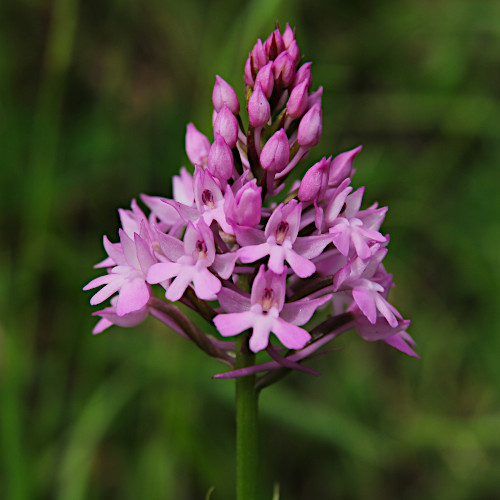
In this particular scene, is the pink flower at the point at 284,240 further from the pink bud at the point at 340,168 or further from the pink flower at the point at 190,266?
the pink bud at the point at 340,168

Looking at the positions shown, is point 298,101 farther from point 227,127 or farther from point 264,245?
point 264,245

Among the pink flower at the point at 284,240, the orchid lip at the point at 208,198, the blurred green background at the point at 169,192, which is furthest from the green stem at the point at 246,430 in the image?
the blurred green background at the point at 169,192

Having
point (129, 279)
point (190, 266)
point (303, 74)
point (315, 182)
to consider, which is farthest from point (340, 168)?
point (129, 279)

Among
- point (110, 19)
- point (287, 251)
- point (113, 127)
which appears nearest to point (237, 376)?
point (287, 251)

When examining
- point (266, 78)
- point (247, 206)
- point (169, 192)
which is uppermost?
point (169, 192)

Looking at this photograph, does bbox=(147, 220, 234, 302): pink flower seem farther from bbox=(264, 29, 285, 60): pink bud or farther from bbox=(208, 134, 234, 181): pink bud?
bbox=(264, 29, 285, 60): pink bud

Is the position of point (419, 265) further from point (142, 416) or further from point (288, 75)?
point (288, 75)

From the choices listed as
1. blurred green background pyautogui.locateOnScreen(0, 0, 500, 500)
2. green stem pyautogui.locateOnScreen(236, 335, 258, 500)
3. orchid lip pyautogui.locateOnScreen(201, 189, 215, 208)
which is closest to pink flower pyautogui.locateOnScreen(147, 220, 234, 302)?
orchid lip pyautogui.locateOnScreen(201, 189, 215, 208)
